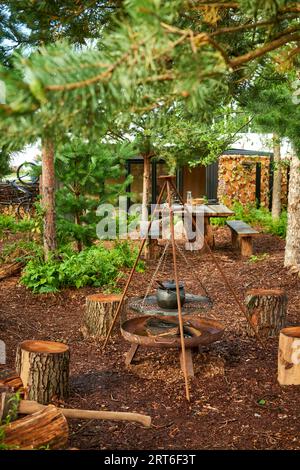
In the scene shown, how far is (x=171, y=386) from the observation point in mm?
4562

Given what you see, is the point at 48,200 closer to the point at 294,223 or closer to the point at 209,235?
the point at 294,223

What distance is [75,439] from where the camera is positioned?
11.8 ft

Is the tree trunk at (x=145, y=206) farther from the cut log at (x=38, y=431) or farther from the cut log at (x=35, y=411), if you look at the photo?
the cut log at (x=38, y=431)

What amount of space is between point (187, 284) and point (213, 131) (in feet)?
17.4

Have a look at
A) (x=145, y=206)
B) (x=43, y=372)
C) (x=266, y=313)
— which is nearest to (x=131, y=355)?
(x=43, y=372)

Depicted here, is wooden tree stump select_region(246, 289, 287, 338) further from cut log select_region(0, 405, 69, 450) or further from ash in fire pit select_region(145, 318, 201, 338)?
cut log select_region(0, 405, 69, 450)

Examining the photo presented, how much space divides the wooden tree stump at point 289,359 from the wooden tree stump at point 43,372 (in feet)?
5.70

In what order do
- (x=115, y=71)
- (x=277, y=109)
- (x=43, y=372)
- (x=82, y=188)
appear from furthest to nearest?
(x=82, y=188)
(x=277, y=109)
(x=43, y=372)
(x=115, y=71)

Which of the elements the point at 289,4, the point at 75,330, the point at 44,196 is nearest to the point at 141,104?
the point at 289,4

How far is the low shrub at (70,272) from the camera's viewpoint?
7.57 m

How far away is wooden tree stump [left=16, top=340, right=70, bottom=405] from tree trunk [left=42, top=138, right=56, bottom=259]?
155 inches

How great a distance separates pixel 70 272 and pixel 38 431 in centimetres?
463

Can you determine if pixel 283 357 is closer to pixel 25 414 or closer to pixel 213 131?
pixel 25 414
